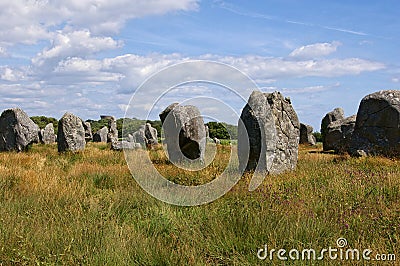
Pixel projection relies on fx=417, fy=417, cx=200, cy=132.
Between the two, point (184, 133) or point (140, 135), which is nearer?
point (184, 133)

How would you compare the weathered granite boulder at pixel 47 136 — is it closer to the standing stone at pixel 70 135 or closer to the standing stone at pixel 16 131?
the standing stone at pixel 16 131

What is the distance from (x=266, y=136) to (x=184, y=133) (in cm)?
442

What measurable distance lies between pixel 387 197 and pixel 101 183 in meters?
6.11

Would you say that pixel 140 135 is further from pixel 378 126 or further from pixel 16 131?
pixel 378 126

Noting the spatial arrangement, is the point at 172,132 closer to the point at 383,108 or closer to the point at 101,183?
the point at 101,183

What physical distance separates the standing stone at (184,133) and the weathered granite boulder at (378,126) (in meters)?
5.87

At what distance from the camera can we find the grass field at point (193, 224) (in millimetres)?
4746

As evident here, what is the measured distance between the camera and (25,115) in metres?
21.6

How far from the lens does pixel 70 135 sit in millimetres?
19500

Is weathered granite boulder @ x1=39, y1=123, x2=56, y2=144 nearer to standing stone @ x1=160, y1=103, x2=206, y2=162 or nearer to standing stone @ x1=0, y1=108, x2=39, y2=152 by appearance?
standing stone @ x1=0, y1=108, x2=39, y2=152

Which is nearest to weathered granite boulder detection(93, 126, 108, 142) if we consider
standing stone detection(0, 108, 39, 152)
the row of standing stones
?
the row of standing stones

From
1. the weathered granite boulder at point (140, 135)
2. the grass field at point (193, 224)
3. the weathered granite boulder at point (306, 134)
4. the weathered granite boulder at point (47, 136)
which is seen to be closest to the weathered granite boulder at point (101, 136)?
the weathered granite boulder at point (47, 136)

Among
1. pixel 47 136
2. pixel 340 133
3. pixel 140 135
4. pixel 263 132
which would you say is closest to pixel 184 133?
pixel 263 132

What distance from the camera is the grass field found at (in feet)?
15.6
